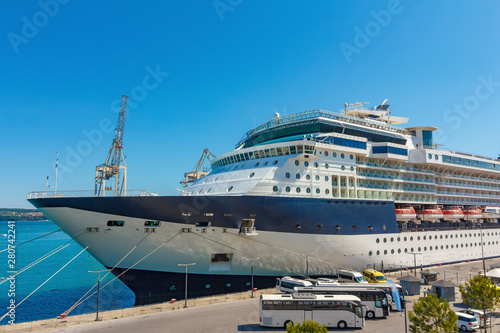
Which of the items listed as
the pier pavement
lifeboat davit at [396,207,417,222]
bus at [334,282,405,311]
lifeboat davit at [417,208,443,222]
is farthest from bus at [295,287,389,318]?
lifeboat davit at [417,208,443,222]

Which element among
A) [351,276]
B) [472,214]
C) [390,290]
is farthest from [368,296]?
[472,214]

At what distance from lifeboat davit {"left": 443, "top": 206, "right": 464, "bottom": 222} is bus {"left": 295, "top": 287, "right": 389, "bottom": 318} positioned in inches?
742

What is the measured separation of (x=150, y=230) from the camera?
1834cm

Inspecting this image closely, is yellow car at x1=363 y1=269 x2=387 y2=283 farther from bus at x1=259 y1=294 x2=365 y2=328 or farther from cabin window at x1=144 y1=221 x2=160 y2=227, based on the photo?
cabin window at x1=144 y1=221 x2=160 y2=227

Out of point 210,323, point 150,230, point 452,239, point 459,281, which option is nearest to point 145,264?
point 150,230

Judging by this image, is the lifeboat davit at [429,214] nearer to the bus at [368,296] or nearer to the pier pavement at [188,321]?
the pier pavement at [188,321]

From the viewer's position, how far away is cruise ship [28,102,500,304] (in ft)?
61.0

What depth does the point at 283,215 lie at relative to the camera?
20.1 meters

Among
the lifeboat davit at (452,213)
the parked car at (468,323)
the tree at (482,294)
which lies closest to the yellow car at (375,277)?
the tree at (482,294)

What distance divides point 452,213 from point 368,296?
19947 millimetres

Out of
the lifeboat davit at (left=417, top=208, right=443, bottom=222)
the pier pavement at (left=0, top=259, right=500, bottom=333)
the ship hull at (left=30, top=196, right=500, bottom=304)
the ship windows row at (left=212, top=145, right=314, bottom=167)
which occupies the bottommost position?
the pier pavement at (left=0, top=259, right=500, bottom=333)

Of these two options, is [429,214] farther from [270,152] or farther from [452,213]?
[270,152]

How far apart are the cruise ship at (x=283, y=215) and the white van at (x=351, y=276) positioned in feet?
2.72

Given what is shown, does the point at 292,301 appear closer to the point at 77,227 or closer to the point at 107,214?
the point at 107,214
